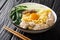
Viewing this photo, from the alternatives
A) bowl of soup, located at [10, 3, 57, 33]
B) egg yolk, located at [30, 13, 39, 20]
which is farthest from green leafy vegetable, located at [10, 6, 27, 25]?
egg yolk, located at [30, 13, 39, 20]

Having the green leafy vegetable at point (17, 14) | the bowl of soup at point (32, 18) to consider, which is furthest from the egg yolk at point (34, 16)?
the green leafy vegetable at point (17, 14)

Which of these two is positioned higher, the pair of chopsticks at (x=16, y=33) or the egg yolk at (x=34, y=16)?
the egg yolk at (x=34, y=16)

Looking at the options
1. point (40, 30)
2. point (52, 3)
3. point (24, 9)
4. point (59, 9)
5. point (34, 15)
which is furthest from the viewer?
point (52, 3)

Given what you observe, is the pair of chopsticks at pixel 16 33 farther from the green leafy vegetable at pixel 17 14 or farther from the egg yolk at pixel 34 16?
the egg yolk at pixel 34 16

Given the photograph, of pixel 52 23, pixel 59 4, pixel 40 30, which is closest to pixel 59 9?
pixel 59 4

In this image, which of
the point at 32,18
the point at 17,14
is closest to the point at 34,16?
the point at 32,18

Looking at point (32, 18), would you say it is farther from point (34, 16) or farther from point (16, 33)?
point (16, 33)

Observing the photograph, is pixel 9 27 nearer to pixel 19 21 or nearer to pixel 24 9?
pixel 19 21

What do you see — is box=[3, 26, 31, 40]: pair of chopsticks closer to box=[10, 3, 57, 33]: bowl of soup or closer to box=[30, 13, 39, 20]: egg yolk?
box=[10, 3, 57, 33]: bowl of soup
